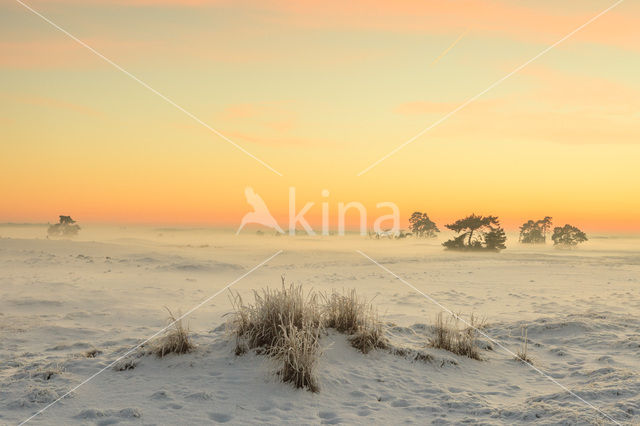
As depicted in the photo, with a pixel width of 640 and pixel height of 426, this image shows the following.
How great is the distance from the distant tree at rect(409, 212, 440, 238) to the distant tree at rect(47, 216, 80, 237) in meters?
34.4

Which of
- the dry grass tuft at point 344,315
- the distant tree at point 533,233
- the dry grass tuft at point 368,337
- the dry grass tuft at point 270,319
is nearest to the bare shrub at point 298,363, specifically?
the dry grass tuft at point 270,319

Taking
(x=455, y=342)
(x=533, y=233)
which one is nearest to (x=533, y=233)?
(x=533, y=233)

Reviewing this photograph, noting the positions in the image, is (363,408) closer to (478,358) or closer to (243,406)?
(243,406)

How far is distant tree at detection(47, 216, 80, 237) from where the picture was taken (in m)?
41.6

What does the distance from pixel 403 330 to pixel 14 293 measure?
38.4ft

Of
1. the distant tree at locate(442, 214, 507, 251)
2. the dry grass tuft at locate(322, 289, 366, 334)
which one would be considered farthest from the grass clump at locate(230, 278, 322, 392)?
the distant tree at locate(442, 214, 507, 251)

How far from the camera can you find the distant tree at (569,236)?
1651 inches

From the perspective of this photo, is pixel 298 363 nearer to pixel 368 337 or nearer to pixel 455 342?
pixel 368 337

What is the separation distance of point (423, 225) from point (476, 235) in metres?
15.3

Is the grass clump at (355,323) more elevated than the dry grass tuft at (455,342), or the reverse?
the grass clump at (355,323)

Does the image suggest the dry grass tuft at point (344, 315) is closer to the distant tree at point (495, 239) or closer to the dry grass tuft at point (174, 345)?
the dry grass tuft at point (174, 345)

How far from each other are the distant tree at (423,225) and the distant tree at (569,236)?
45.8 feet

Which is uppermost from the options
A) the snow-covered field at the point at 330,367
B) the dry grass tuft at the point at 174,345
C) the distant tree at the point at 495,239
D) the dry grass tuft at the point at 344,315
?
the distant tree at the point at 495,239

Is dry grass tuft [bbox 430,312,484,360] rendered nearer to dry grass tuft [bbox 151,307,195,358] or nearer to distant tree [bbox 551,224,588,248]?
dry grass tuft [bbox 151,307,195,358]
